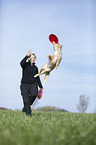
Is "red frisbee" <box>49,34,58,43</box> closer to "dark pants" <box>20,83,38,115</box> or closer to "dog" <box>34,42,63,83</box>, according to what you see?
"dog" <box>34,42,63,83</box>

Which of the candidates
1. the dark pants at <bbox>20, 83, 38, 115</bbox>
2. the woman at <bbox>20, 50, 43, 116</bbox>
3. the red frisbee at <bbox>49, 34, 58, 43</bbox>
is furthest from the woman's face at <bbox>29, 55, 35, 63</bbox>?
the red frisbee at <bbox>49, 34, 58, 43</bbox>

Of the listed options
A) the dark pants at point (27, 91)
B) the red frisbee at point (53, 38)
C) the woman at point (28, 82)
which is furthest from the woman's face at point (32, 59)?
the red frisbee at point (53, 38)

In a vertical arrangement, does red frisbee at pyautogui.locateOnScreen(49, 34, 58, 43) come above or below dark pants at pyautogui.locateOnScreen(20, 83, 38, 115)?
above

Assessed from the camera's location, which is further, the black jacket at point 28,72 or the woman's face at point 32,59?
the black jacket at point 28,72

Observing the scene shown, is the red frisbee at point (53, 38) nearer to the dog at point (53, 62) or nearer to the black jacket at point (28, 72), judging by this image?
the dog at point (53, 62)

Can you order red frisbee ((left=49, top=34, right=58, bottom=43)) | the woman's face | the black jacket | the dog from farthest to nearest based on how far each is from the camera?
the black jacket → the woman's face → red frisbee ((left=49, top=34, right=58, bottom=43)) → the dog

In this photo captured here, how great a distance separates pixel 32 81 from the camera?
6887mm

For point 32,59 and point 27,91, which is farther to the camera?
point 27,91

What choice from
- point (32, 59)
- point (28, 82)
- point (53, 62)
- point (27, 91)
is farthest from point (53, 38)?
point (27, 91)

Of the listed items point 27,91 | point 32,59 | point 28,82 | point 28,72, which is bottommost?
point 27,91

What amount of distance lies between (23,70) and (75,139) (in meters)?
3.75

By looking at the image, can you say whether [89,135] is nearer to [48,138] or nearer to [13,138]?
[48,138]

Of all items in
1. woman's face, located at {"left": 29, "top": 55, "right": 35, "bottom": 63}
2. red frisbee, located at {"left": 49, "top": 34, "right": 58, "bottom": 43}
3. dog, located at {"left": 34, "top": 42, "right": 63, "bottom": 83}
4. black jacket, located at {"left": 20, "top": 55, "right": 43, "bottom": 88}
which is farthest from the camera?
black jacket, located at {"left": 20, "top": 55, "right": 43, "bottom": 88}

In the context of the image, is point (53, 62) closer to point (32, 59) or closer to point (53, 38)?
point (53, 38)
